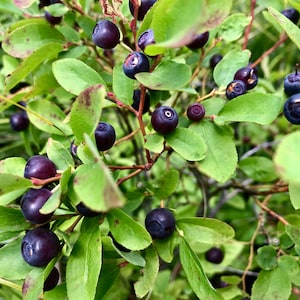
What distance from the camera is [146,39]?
0.72m

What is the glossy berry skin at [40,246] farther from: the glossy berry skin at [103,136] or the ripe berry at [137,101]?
the ripe berry at [137,101]

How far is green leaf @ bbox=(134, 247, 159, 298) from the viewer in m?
0.81

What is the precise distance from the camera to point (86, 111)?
0.66 m

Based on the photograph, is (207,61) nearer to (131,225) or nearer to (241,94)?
(241,94)

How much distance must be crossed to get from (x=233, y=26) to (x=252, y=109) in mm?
290

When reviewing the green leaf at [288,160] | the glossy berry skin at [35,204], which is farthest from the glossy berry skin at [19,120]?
the green leaf at [288,160]

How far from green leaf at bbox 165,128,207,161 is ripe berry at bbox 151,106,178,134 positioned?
0.6 inches

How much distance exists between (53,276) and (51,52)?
42 centimetres

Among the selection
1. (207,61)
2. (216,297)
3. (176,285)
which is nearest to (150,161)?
(216,297)

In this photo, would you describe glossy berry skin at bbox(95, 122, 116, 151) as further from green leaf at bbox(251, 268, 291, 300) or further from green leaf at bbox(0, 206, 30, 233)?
green leaf at bbox(251, 268, 291, 300)

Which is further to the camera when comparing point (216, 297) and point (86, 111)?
point (216, 297)

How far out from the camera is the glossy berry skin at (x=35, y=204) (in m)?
0.67

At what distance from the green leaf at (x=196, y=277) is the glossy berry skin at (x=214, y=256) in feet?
1.27

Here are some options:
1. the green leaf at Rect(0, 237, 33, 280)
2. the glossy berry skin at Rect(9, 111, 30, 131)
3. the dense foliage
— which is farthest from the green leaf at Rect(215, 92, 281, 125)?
the glossy berry skin at Rect(9, 111, 30, 131)
